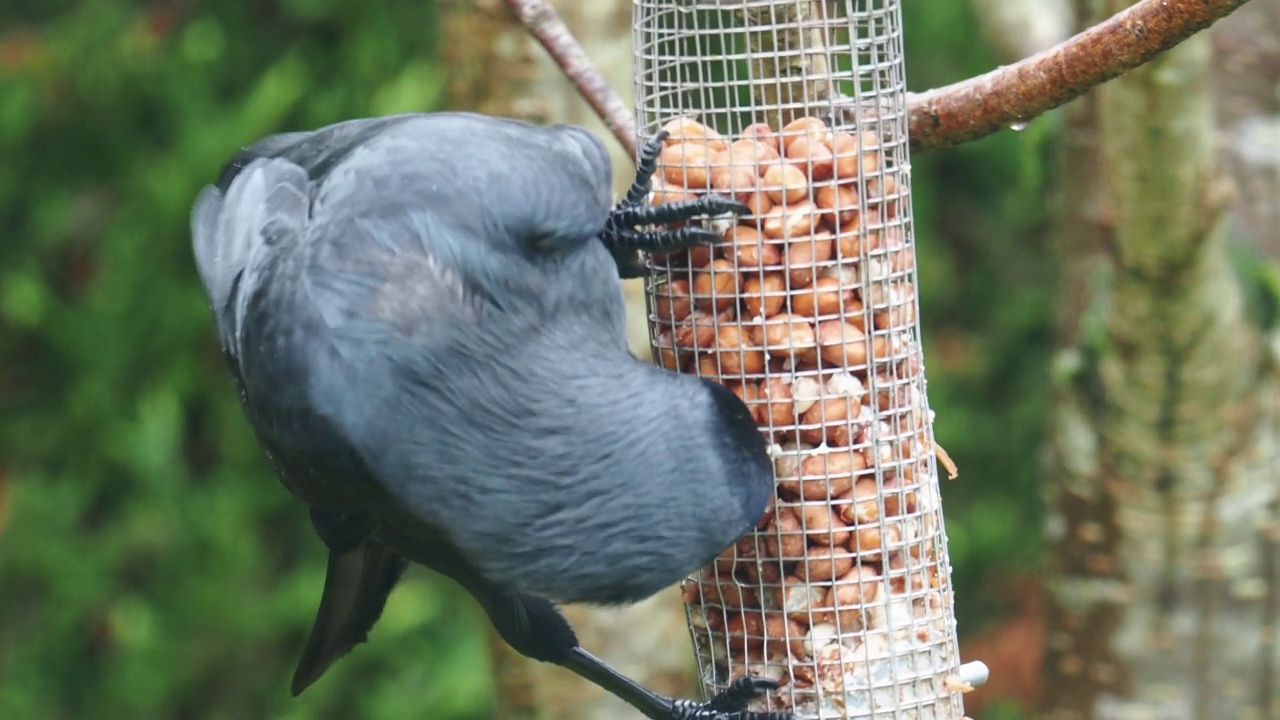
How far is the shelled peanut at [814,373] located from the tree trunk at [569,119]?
1.07 meters

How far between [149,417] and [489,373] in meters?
2.61

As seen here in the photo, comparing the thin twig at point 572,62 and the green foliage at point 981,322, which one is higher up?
the thin twig at point 572,62

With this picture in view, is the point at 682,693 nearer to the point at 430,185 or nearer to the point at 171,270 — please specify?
the point at 430,185

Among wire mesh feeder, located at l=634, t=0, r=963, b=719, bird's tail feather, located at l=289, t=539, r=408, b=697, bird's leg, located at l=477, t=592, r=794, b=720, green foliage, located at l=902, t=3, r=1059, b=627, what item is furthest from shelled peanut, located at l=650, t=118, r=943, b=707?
green foliage, located at l=902, t=3, r=1059, b=627

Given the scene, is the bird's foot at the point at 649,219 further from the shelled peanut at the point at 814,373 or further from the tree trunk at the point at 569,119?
the tree trunk at the point at 569,119

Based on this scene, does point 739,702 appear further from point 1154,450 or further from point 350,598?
point 1154,450

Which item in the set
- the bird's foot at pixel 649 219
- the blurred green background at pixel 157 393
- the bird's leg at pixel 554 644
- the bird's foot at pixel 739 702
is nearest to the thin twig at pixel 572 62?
the bird's foot at pixel 649 219

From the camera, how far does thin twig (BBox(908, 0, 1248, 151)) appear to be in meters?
2.02

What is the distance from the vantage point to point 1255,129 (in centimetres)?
329

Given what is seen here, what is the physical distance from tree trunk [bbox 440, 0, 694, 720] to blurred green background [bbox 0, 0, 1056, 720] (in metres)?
0.95

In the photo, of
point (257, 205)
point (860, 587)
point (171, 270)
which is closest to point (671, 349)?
point (860, 587)

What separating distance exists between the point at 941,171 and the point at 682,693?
2.68 m

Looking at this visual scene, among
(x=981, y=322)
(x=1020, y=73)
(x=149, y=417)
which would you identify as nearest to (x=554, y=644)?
(x=1020, y=73)

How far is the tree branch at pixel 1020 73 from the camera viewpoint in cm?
203
